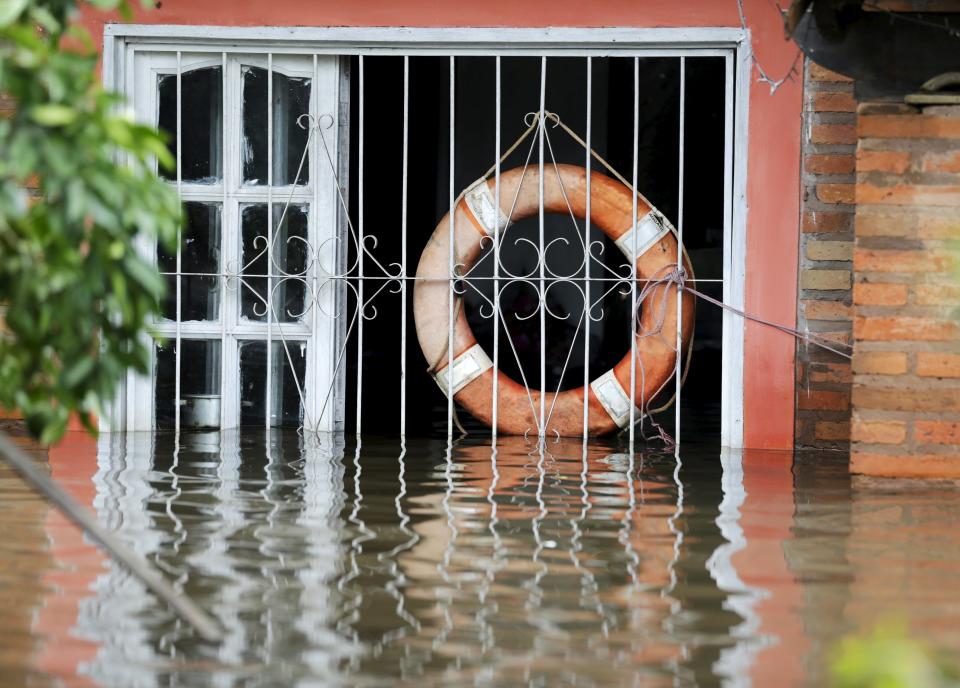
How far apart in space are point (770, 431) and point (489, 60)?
3.36 m

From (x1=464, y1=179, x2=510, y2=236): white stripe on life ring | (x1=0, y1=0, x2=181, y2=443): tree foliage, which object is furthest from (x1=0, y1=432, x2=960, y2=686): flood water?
(x1=464, y1=179, x2=510, y2=236): white stripe on life ring

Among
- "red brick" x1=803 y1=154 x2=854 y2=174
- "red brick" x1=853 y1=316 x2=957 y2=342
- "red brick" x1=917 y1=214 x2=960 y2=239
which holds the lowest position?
"red brick" x1=853 y1=316 x2=957 y2=342

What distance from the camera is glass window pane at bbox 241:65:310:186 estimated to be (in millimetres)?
4648

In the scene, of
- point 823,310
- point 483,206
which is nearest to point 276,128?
point 483,206

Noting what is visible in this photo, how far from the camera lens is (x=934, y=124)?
3496 mm

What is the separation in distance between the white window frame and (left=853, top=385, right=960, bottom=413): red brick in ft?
2.87

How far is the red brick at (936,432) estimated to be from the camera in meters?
3.50

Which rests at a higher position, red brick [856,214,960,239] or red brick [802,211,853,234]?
red brick [802,211,853,234]

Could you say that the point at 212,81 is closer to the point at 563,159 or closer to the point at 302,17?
the point at 302,17

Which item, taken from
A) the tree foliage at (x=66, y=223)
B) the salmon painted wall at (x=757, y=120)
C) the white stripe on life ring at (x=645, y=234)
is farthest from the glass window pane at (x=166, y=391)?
the tree foliage at (x=66, y=223)

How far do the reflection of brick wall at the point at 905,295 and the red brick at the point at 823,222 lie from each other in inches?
29.9

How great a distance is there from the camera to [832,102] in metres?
4.30

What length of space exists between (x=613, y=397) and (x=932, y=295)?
1.40 meters

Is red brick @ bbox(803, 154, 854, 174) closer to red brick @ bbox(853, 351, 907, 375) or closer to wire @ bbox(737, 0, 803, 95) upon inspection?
wire @ bbox(737, 0, 803, 95)
